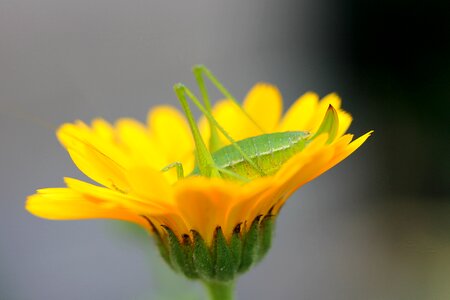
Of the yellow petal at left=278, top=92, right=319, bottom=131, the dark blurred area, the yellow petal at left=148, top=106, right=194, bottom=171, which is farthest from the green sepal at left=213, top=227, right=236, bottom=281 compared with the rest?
the dark blurred area

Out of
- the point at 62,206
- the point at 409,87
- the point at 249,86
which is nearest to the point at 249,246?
the point at 62,206

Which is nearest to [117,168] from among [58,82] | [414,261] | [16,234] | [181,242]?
[181,242]

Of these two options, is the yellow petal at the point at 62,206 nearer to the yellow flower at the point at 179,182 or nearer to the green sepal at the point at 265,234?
the yellow flower at the point at 179,182

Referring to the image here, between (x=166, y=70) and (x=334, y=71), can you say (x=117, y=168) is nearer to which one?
(x=166, y=70)

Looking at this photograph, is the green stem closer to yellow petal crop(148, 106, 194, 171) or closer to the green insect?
the green insect

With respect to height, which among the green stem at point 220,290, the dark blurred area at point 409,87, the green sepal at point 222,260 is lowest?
the green stem at point 220,290

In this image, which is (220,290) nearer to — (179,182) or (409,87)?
(179,182)

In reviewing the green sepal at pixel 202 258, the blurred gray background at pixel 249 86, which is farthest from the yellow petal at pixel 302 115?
the blurred gray background at pixel 249 86
